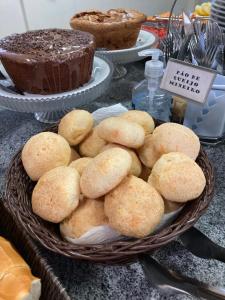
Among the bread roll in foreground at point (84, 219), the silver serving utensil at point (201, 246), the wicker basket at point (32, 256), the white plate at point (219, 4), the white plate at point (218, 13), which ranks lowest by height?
the silver serving utensil at point (201, 246)

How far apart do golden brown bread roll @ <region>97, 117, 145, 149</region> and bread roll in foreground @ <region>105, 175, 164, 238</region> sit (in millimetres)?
82

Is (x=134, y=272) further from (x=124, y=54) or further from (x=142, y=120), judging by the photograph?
(x=124, y=54)

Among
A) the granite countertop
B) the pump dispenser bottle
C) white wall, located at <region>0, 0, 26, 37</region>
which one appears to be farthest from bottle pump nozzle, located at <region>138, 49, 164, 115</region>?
white wall, located at <region>0, 0, 26, 37</region>

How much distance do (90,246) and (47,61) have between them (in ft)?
1.71

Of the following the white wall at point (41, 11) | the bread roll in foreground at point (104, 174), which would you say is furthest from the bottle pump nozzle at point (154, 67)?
the white wall at point (41, 11)

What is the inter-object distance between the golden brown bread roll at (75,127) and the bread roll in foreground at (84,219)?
14 cm

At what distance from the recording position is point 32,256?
414 millimetres

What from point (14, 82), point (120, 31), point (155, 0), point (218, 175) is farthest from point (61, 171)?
point (155, 0)

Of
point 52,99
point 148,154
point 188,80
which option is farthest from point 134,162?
point 52,99

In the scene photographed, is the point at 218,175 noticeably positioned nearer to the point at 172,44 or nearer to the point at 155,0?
the point at 172,44

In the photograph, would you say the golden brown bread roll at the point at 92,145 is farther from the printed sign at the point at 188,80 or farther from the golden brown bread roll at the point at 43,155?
the printed sign at the point at 188,80

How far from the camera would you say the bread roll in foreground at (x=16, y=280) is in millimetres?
346

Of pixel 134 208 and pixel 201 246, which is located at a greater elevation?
pixel 134 208

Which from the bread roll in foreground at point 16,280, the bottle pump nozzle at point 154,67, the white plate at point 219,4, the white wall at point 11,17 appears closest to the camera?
the bread roll in foreground at point 16,280
